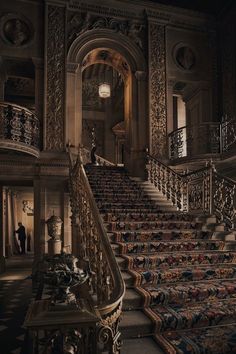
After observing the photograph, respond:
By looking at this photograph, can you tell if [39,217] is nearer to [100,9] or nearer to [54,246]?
[54,246]

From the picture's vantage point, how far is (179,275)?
4.15 meters

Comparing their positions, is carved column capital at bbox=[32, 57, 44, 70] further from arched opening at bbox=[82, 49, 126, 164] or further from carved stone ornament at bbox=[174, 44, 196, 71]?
arched opening at bbox=[82, 49, 126, 164]

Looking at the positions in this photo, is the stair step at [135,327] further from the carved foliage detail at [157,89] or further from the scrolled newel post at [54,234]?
the carved foliage detail at [157,89]

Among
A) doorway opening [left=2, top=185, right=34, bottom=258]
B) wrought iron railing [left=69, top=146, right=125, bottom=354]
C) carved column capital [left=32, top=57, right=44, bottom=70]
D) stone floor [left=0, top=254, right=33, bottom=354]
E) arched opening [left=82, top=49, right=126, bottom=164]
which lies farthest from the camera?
arched opening [left=82, top=49, right=126, bottom=164]

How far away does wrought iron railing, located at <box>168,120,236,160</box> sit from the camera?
1014 centimetres

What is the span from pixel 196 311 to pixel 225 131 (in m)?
7.97

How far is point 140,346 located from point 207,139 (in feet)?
28.4

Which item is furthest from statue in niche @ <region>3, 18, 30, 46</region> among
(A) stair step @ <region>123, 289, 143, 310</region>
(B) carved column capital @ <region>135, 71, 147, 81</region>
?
(A) stair step @ <region>123, 289, 143, 310</region>

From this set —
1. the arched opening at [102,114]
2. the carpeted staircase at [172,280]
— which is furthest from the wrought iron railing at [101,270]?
the arched opening at [102,114]

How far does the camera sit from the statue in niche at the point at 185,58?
11312 millimetres

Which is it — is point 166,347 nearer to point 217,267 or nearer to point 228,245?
point 217,267

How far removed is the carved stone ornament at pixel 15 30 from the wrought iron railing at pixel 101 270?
251 inches

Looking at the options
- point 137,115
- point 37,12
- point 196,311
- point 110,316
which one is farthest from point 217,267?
point 37,12

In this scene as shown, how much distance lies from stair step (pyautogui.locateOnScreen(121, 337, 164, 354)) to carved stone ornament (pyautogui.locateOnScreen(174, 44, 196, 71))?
10030 mm
